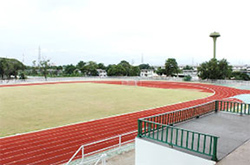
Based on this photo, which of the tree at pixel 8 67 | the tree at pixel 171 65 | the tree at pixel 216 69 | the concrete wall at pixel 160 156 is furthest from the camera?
the tree at pixel 8 67

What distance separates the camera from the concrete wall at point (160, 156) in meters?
5.18

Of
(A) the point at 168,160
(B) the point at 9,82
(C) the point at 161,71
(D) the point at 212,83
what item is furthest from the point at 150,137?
(C) the point at 161,71

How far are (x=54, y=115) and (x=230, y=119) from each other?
11.9 m

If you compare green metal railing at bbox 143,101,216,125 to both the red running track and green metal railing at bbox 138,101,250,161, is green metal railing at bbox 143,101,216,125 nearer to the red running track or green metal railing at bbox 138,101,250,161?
green metal railing at bbox 138,101,250,161

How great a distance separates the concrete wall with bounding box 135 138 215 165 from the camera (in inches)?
204

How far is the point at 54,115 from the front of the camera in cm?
1509

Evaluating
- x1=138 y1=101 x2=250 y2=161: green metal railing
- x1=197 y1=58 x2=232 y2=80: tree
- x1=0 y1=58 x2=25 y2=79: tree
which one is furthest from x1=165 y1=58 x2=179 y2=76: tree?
x1=138 y1=101 x2=250 y2=161: green metal railing

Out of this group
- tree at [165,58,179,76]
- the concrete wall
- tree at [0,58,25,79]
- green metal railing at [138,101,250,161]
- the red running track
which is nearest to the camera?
the concrete wall

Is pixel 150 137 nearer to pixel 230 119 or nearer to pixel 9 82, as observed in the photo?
pixel 230 119

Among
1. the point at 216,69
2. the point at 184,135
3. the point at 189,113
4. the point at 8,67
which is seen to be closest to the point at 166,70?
the point at 216,69

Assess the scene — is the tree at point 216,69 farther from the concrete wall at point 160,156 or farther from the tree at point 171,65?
the concrete wall at point 160,156

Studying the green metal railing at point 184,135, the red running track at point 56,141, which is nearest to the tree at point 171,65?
the red running track at point 56,141

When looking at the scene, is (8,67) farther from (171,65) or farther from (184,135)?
(184,135)

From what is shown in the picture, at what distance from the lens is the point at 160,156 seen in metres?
5.76
